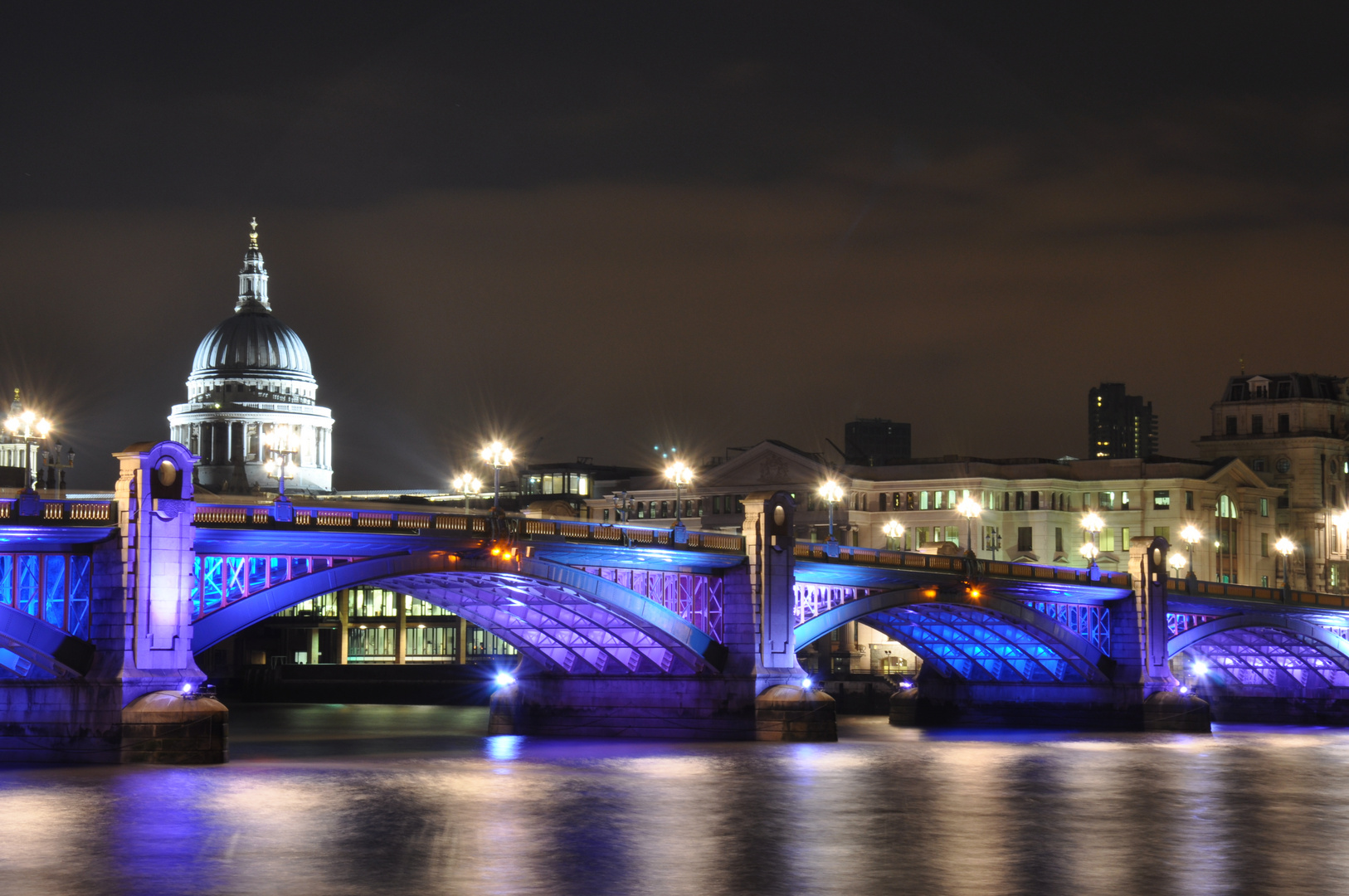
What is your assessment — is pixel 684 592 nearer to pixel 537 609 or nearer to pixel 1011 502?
pixel 537 609

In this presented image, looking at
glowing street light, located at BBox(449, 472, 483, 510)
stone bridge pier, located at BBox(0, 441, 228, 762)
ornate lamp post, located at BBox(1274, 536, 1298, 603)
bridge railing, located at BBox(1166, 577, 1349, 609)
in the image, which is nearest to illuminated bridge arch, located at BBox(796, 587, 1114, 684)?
bridge railing, located at BBox(1166, 577, 1349, 609)

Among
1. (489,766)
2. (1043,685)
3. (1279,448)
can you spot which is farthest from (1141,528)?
(489,766)

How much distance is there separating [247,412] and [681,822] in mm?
145883

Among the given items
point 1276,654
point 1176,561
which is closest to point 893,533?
point 1176,561

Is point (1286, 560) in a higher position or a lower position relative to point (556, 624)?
higher

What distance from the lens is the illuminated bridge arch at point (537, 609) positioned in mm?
66188

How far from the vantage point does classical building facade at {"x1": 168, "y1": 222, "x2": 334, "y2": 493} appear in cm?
19162

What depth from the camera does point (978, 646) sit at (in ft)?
351

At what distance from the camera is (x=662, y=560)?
80.6m

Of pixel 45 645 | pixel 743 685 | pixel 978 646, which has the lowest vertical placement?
pixel 743 685

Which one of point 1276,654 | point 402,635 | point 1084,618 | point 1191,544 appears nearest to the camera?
point 1084,618

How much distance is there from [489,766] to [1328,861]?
108ft

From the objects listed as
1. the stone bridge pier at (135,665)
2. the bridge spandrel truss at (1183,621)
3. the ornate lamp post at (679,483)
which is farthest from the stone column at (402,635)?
the stone bridge pier at (135,665)

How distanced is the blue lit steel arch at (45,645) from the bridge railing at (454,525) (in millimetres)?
5555
